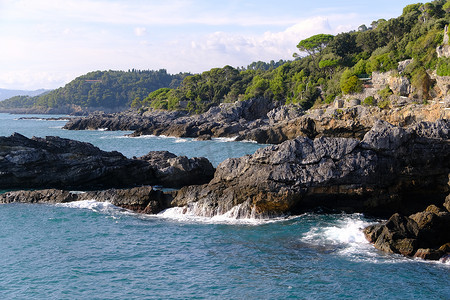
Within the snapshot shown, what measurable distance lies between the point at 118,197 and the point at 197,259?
10656 millimetres

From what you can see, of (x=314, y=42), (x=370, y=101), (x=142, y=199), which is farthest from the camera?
(x=314, y=42)

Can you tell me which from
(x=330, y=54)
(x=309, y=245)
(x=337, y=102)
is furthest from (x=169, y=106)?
(x=309, y=245)

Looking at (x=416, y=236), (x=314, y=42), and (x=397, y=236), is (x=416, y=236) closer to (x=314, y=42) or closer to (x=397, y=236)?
(x=397, y=236)

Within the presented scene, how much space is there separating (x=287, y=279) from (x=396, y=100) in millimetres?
50594

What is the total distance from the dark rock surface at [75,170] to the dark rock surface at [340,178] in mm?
5980

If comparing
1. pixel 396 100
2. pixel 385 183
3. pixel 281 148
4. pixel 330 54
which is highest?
pixel 330 54

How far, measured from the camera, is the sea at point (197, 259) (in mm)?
16250

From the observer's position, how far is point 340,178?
25000mm

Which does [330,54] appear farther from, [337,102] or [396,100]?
[396,100]

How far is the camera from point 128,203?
27328 mm

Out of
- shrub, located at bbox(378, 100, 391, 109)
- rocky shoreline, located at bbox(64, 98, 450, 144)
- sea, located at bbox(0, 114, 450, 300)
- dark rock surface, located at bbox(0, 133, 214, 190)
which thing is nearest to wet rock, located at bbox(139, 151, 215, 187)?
dark rock surface, located at bbox(0, 133, 214, 190)

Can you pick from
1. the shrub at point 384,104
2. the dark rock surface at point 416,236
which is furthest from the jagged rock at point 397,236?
the shrub at point 384,104

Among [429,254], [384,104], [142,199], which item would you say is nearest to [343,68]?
[384,104]

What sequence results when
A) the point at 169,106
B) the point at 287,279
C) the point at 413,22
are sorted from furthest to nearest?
1. the point at 169,106
2. the point at 413,22
3. the point at 287,279
